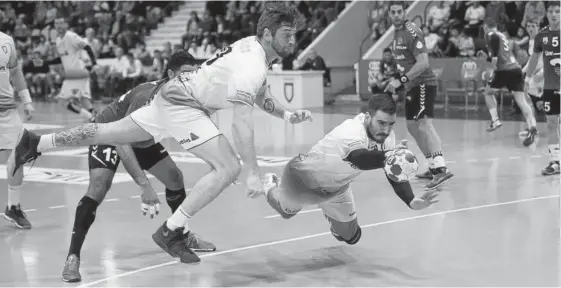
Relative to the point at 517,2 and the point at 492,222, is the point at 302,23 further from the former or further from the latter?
the point at 492,222

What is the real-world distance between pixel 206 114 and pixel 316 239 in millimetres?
1627

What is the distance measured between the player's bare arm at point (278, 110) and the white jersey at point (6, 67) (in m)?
2.60

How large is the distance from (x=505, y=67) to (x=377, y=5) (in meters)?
10.1

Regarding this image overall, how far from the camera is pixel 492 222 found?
299 inches

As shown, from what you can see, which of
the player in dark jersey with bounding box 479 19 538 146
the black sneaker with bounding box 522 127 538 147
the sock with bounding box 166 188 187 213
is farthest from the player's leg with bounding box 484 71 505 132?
the sock with bounding box 166 188 187 213

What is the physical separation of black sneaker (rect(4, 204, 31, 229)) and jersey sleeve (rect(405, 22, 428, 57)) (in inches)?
184

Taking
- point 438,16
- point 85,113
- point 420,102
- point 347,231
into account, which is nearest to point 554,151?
point 420,102

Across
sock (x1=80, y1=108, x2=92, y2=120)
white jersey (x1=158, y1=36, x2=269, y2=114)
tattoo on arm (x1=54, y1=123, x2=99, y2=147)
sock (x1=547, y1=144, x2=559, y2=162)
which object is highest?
white jersey (x1=158, y1=36, x2=269, y2=114)

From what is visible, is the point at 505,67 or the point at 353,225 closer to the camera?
the point at 353,225

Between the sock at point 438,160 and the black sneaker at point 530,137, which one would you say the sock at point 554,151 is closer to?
the sock at point 438,160

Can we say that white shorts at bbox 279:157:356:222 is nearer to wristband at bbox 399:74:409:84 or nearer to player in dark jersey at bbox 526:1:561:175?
wristband at bbox 399:74:409:84

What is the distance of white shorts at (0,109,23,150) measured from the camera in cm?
777

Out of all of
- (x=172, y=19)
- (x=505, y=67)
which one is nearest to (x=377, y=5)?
(x=172, y=19)

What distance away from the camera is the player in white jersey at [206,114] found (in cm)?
573
